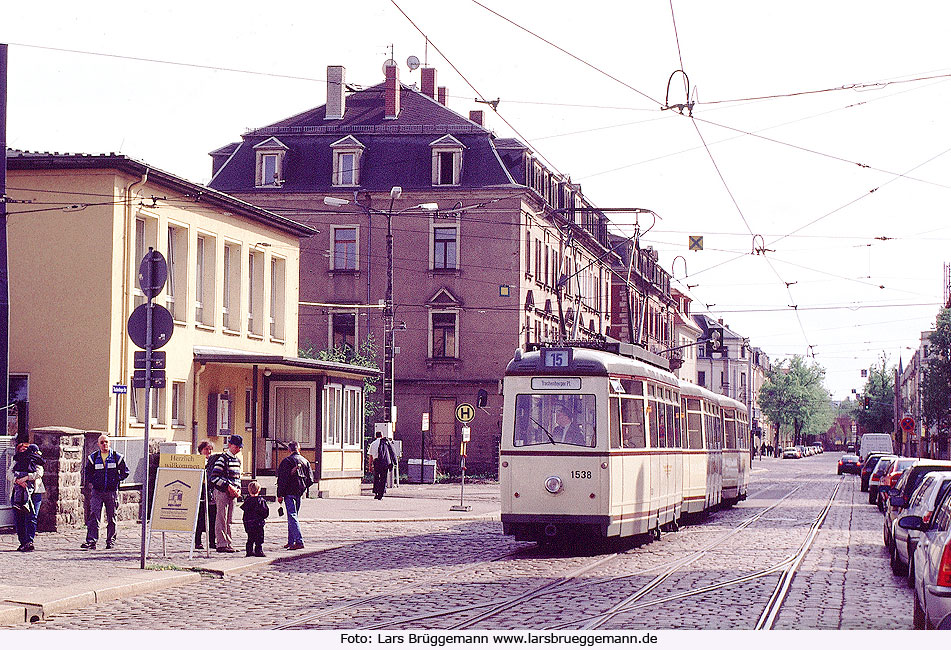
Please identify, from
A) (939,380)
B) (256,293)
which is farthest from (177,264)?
(939,380)

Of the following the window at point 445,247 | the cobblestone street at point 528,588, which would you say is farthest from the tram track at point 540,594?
the window at point 445,247

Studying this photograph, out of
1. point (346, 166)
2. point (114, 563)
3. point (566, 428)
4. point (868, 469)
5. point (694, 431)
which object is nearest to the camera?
point (114, 563)

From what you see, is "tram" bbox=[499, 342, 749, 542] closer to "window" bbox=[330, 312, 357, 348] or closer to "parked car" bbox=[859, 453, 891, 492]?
"parked car" bbox=[859, 453, 891, 492]

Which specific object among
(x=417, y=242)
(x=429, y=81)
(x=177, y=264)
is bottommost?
(x=177, y=264)

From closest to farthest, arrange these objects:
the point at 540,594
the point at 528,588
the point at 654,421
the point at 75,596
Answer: the point at 75,596 → the point at 540,594 → the point at 528,588 → the point at 654,421

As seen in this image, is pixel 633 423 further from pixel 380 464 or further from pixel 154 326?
pixel 380 464

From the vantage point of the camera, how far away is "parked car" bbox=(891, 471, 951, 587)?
1644 centimetres

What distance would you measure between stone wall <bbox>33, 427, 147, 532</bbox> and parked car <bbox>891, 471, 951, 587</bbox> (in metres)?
13.1

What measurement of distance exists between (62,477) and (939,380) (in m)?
57.8

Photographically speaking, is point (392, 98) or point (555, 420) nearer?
point (555, 420)

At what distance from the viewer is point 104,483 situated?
21062 mm

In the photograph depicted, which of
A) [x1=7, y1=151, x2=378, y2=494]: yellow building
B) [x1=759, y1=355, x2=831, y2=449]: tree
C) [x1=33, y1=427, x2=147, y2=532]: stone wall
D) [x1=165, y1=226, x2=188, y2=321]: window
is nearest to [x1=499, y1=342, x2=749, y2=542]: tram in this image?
[x1=33, y1=427, x2=147, y2=532]: stone wall

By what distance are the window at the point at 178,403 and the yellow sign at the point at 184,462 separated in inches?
544

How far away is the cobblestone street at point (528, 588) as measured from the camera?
12.6m
